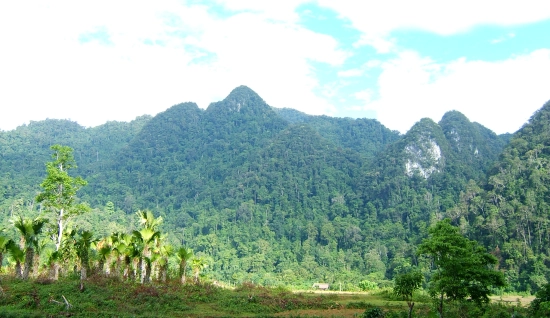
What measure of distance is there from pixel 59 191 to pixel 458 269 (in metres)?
27.1

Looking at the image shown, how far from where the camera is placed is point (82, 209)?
3172 cm

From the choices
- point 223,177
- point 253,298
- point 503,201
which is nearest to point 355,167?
point 223,177

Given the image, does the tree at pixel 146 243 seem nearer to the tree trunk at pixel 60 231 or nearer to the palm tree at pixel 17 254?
the tree trunk at pixel 60 231

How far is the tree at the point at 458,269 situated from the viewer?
1923 cm

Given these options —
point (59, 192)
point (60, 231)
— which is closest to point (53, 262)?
point (60, 231)

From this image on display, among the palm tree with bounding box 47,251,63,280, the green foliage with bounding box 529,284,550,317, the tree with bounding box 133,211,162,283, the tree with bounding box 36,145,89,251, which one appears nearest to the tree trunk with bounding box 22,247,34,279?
the palm tree with bounding box 47,251,63,280

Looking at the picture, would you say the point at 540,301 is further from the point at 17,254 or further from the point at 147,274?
the point at 17,254

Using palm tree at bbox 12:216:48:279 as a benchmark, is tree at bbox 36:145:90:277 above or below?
above

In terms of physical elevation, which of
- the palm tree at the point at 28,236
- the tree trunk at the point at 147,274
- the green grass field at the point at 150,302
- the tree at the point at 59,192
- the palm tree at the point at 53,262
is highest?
the tree at the point at 59,192

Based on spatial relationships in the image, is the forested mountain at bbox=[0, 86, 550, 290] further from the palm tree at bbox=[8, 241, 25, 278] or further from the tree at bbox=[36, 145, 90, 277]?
the palm tree at bbox=[8, 241, 25, 278]

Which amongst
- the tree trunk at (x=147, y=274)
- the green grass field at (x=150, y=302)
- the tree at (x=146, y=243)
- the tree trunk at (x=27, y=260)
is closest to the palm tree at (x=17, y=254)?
the tree trunk at (x=27, y=260)

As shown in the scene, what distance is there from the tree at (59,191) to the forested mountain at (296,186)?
3271cm

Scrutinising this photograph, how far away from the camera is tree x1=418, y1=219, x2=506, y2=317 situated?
1923cm

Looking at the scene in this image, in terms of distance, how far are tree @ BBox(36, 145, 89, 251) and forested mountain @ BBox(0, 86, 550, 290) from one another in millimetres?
32715
